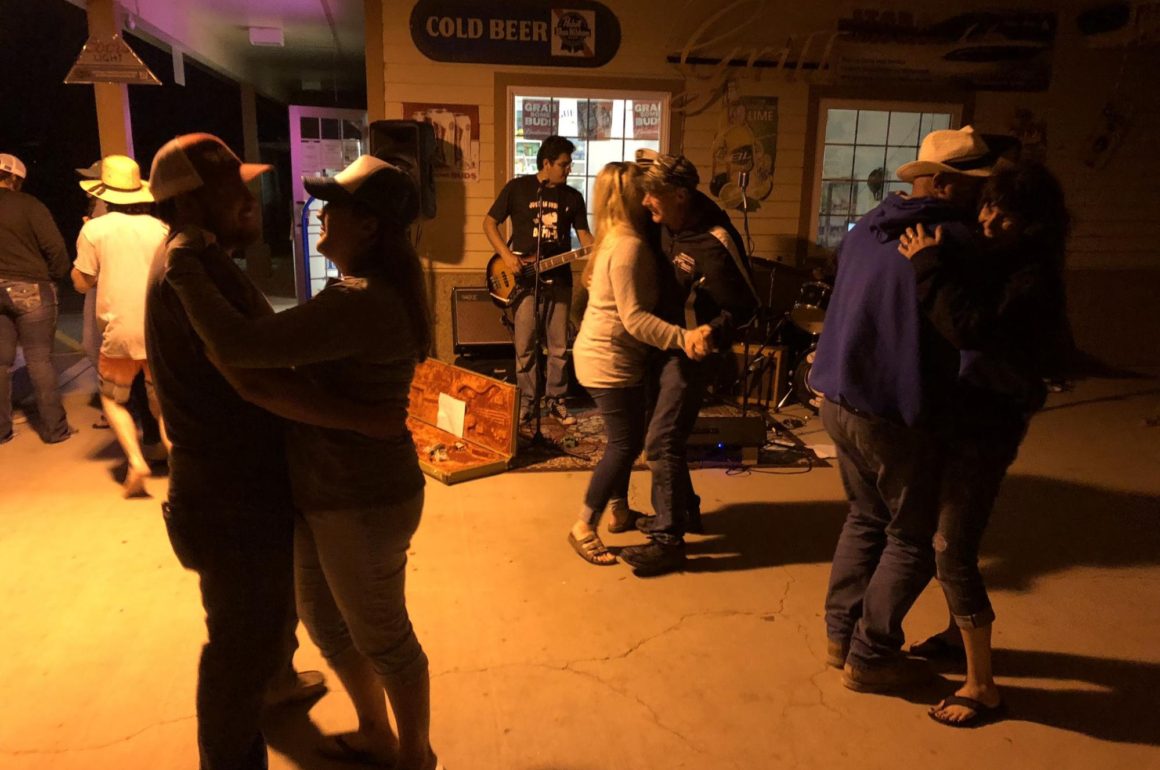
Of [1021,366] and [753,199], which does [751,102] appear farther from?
[1021,366]

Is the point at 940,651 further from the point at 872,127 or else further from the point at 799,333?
the point at 872,127

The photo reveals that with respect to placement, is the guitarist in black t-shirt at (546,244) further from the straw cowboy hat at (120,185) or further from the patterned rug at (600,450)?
the straw cowboy hat at (120,185)

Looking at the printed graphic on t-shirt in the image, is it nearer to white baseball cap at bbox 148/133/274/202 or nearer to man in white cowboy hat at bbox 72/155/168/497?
Answer: man in white cowboy hat at bbox 72/155/168/497

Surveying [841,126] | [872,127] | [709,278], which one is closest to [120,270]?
[709,278]

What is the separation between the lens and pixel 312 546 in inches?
75.6

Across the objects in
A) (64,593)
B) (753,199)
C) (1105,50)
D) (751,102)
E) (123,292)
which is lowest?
(64,593)

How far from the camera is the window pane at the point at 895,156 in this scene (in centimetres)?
764

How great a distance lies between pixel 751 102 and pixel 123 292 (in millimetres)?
5026

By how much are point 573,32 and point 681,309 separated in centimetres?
396

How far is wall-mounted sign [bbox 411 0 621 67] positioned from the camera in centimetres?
620

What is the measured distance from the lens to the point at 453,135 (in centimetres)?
642

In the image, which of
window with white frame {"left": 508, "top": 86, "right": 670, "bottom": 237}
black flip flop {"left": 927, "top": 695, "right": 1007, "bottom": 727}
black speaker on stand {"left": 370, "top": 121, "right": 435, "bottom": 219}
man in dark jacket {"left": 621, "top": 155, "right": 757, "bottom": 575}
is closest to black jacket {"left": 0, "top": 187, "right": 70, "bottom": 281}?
black speaker on stand {"left": 370, "top": 121, "right": 435, "bottom": 219}

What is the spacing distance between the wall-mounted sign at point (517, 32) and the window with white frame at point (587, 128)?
1.62 feet

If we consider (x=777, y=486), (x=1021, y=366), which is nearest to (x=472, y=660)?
(x=1021, y=366)
